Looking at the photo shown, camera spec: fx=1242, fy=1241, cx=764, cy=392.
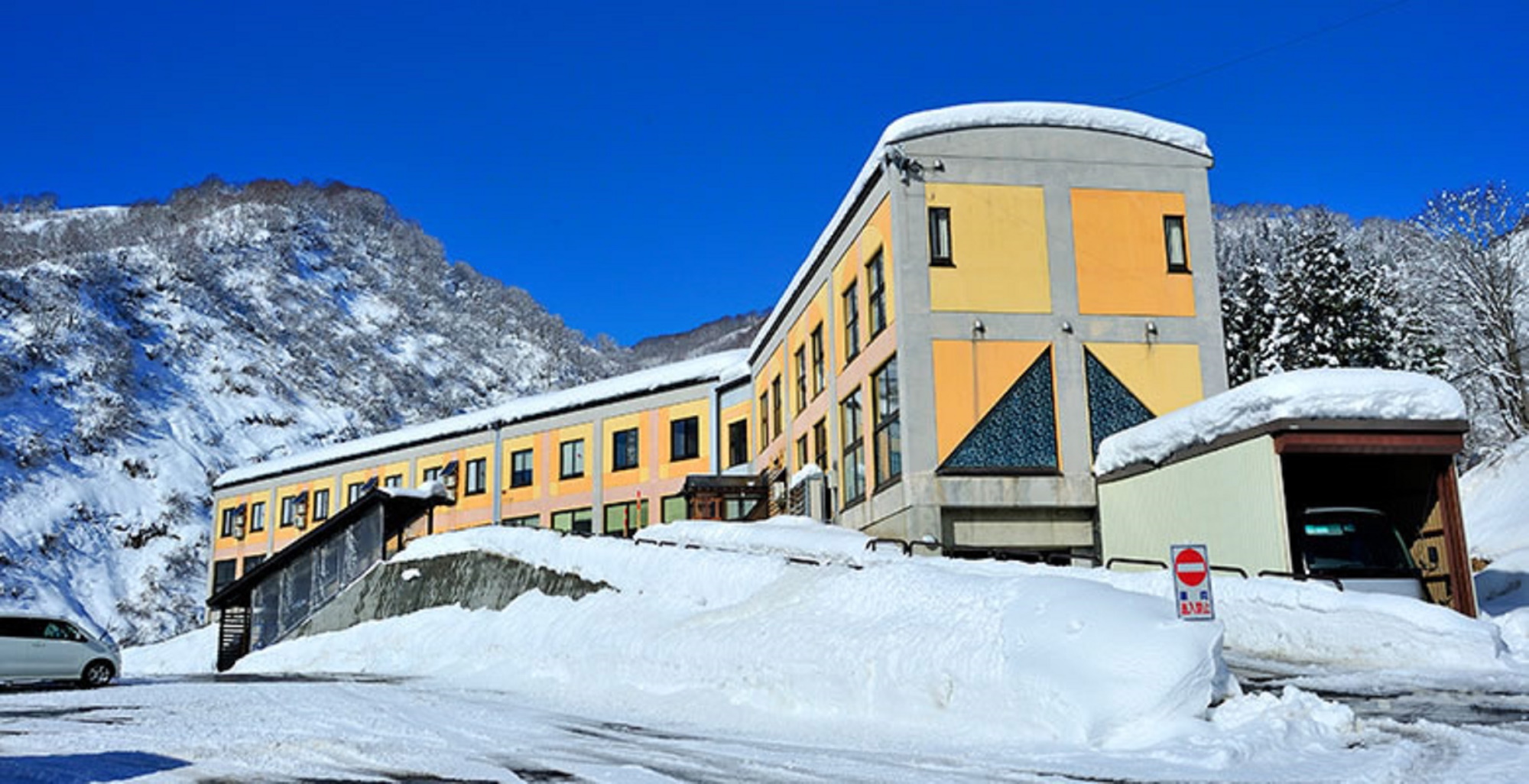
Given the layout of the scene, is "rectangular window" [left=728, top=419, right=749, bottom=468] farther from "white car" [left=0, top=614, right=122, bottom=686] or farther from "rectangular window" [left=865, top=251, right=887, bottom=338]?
"white car" [left=0, top=614, right=122, bottom=686]

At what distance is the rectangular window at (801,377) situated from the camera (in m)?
37.0

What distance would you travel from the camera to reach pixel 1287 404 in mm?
18781

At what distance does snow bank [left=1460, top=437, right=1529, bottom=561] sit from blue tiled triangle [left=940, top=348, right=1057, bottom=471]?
10.5 metres

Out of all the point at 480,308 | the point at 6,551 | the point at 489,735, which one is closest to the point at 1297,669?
the point at 489,735

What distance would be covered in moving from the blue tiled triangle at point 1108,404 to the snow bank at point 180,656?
26629mm

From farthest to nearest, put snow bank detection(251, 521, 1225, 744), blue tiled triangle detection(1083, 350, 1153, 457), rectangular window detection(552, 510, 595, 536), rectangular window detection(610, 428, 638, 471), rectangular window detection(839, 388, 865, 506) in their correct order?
rectangular window detection(552, 510, 595, 536) → rectangular window detection(610, 428, 638, 471) → rectangular window detection(839, 388, 865, 506) → blue tiled triangle detection(1083, 350, 1153, 457) → snow bank detection(251, 521, 1225, 744)

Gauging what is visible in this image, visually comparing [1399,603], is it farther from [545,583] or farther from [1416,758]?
[545,583]

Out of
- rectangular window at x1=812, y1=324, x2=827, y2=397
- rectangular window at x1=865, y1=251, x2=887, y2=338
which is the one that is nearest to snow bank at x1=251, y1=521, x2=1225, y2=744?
rectangular window at x1=865, y1=251, x2=887, y2=338

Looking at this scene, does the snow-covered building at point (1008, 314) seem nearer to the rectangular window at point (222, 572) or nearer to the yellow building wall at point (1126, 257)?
the yellow building wall at point (1126, 257)

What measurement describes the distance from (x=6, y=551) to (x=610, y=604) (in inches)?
2220

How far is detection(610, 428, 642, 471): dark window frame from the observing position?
4762 centimetres

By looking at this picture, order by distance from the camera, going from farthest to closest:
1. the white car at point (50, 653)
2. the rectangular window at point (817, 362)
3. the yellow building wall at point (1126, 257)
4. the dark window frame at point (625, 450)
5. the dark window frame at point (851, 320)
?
the dark window frame at point (625, 450), the rectangular window at point (817, 362), the dark window frame at point (851, 320), the yellow building wall at point (1126, 257), the white car at point (50, 653)

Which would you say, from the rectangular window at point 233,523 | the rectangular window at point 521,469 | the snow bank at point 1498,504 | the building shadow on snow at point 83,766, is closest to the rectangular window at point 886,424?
the snow bank at point 1498,504

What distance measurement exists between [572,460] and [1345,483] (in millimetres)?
33526
